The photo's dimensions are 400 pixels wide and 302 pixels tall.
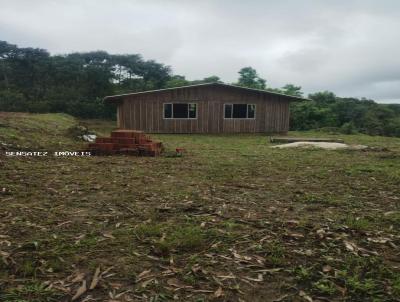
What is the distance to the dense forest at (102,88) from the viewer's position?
32031mm

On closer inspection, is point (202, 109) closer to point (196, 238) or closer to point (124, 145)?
point (124, 145)

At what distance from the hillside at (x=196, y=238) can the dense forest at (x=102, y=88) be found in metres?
23.9

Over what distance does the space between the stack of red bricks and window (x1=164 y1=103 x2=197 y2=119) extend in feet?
41.4

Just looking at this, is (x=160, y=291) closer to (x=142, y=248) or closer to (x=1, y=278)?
(x=142, y=248)

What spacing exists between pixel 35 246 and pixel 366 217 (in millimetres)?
3284

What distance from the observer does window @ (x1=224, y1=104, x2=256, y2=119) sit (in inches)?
894

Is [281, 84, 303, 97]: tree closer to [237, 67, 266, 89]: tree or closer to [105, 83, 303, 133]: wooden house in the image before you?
[237, 67, 266, 89]: tree

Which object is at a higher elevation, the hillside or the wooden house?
the wooden house

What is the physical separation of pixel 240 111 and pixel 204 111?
2.28 meters

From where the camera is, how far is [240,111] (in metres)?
22.9

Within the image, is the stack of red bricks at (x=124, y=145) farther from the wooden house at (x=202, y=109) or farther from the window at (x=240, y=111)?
the window at (x=240, y=111)

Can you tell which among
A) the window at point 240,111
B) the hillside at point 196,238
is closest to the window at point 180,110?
the window at point 240,111

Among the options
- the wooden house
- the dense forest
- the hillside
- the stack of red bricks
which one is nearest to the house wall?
the wooden house

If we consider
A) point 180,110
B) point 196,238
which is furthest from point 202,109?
point 196,238
